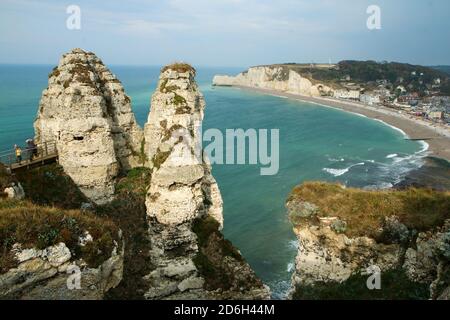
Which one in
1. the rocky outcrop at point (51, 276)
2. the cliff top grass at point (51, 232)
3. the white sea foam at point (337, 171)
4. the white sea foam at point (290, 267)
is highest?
the cliff top grass at point (51, 232)

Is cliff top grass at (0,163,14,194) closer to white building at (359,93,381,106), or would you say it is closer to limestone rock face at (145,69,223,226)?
limestone rock face at (145,69,223,226)

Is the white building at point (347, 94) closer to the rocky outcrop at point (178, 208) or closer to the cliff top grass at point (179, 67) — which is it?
the cliff top grass at point (179, 67)

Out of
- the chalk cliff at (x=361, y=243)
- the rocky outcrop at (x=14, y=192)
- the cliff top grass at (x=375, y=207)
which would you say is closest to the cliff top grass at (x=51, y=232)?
the rocky outcrop at (x=14, y=192)

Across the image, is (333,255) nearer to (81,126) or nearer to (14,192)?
(14,192)

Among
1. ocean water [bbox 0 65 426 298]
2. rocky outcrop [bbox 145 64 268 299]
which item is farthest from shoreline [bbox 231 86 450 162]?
rocky outcrop [bbox 145 64 268 299]

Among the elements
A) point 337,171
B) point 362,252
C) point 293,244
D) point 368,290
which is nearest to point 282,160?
point 337,171

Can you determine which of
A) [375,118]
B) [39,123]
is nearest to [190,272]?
[39,123]
